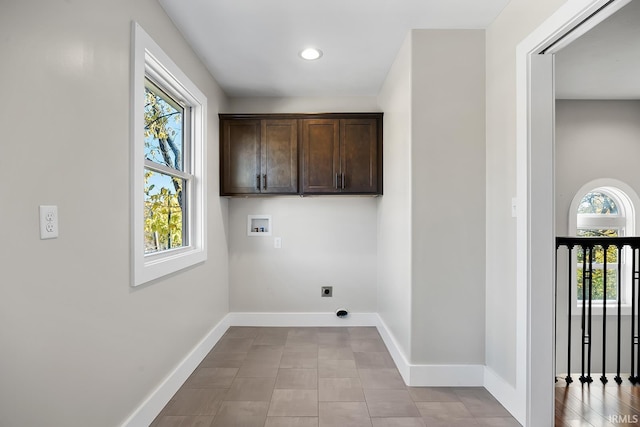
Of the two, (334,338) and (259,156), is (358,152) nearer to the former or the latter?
(259,156)

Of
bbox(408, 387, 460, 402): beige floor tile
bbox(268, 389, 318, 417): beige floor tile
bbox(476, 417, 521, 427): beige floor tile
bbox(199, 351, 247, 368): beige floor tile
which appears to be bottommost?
bbox(199, 351, 247, 368): beige floor tile

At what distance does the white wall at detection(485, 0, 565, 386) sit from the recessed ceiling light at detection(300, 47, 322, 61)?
49.6 inches

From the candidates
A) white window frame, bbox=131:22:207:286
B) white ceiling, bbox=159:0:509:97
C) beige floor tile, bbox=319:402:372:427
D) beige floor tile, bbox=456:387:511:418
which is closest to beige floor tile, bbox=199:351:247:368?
white window frame, bbox=131:22:207:286

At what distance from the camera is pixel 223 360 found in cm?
292

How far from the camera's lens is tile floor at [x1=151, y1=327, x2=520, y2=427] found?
204 cm

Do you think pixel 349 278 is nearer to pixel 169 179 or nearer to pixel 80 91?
pixel 169 179

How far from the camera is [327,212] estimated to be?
3.90 m

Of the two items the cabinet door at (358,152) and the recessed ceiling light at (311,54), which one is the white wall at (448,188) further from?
the cabinet door at (358,152)

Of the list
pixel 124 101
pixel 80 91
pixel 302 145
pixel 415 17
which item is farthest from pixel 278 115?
pixel 80 91

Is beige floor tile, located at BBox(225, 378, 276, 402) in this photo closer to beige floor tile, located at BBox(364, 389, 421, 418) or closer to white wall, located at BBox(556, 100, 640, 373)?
beige floor tile, located at BBox(364, 389, 421, 418)

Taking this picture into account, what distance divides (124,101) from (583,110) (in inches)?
185

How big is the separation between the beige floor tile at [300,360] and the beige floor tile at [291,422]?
0.72m

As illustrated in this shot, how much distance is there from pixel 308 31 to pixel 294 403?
2.57 meters

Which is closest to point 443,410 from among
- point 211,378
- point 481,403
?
point 481,403
